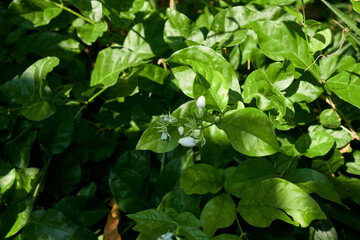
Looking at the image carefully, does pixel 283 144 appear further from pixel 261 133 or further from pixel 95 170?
pixel 95 170

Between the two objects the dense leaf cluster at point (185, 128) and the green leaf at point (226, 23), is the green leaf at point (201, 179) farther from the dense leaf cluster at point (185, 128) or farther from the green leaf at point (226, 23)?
the green leaf at point (226, 23)

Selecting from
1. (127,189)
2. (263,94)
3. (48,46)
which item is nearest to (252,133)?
(263,94)

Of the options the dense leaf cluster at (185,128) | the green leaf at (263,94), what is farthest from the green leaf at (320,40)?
the green leaf at (263,94)

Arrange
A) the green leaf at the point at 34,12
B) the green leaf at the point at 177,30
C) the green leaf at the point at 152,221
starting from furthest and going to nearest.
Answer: the green leaf at the point at 34,12
the green leaf at the point at 177,30
the green leaf at the point at 152,221

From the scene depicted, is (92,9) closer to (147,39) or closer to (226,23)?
(147,39)

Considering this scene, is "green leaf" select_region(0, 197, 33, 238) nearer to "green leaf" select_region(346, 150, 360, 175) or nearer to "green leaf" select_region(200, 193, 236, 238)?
"green leaf" select_region(200, 193, 236, 238)
